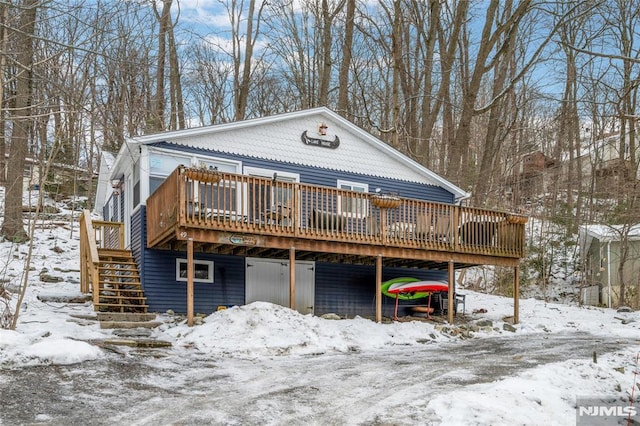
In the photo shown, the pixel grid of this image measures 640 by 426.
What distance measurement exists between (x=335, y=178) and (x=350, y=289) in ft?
10.0

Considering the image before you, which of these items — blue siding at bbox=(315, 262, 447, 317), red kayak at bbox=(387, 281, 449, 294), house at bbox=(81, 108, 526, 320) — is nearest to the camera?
house at bbox=(81, 108, 526, 320)

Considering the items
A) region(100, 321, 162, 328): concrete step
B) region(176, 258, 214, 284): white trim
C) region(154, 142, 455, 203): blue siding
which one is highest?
region(154, 142, 455, 203): blue siding

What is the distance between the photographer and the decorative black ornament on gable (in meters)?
15.5

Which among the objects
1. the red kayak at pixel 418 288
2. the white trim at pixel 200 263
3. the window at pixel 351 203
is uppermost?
the window at pixel 351 203

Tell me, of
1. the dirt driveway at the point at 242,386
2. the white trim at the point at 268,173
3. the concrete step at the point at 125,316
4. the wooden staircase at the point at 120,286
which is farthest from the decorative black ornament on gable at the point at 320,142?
the dirt driveway at the point at 242,386

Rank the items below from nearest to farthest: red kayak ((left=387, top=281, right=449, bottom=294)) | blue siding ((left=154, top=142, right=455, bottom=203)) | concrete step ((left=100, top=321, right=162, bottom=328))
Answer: concrete step ((left=100, top=321, right=162, bottom=328))
blue siding ((left=154, top=142, right=455, bottom=203))
red kayak ((left=387, top=281, right=449, bottom=294))

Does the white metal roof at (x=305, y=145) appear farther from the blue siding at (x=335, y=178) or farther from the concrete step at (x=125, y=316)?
the concrete step at (x=125, y=316)

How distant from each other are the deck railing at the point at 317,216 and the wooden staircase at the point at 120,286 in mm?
1237

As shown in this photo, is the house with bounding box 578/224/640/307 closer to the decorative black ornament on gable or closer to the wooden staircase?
the decorative black ornament on gable

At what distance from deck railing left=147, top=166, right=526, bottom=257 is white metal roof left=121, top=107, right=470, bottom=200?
149 centimetres

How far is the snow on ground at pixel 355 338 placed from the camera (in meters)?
6.64

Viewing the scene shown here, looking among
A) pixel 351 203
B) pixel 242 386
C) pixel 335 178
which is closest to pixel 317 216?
pixel 351 203

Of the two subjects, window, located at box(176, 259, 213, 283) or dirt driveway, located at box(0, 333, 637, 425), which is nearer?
dirt driveway, located at box(0, 333, 637, 425)

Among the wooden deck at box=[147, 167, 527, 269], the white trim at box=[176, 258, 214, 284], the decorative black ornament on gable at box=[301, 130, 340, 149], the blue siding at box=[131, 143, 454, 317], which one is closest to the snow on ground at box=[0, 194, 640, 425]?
the blue siding at box=[131, 143, 454, 317]
